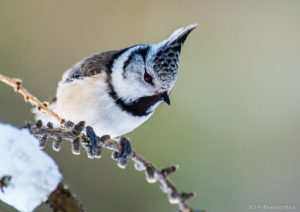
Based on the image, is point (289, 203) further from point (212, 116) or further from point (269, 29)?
point (269, 29)

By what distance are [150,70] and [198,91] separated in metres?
1.48

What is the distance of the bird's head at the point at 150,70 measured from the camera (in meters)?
1.84

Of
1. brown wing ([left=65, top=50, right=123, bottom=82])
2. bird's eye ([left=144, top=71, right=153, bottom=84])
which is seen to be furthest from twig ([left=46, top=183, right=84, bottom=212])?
brown wing ([left=65, top=50, right=123, bottom=82])

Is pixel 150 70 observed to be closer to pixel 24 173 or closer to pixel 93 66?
pixel 93 66

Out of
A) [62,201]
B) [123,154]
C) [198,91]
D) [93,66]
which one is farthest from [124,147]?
[198,91]

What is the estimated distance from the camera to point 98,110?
6.51 ft

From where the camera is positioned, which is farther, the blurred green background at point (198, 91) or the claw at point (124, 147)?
the blurred green background at point (198, 91)

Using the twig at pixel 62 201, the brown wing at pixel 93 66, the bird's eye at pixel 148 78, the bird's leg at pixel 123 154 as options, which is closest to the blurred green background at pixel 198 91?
Answer: the brown wing at pixel 93 66

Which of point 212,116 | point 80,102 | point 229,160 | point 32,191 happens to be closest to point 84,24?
point 212,116

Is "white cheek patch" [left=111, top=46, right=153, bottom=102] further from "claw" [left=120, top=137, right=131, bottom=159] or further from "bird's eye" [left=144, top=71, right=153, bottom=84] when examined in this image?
"claw" [left=120, top=137, right=131, bottom=159]

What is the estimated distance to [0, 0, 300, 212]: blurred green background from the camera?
10.0ft

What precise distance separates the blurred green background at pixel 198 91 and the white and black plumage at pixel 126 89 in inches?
35.8

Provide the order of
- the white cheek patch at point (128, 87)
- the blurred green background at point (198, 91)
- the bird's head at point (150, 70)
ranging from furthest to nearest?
the blurred green background at point (198, 91) → the white cheek patch at point (128, 87) → the bird's head at point (150, 70)

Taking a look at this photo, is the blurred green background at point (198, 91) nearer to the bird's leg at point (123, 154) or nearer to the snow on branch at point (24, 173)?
the bird's leg at point (123, 154)
